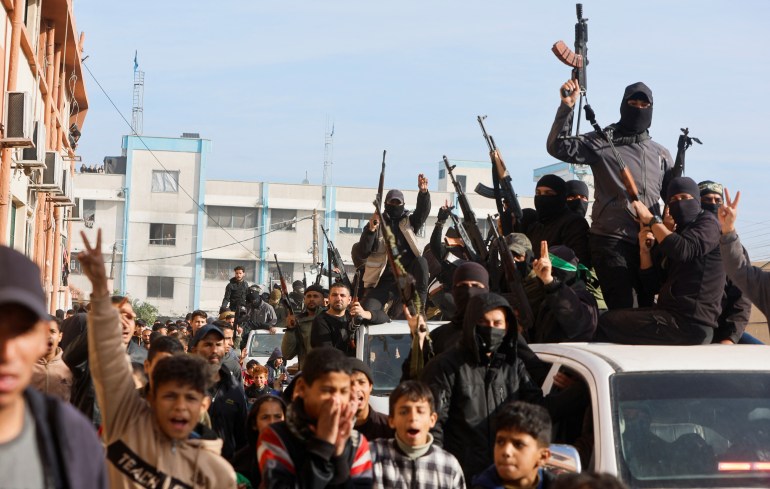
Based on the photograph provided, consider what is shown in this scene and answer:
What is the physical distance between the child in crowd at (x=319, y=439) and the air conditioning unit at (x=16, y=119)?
43.9 feet

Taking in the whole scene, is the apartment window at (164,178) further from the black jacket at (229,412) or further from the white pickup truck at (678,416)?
the white pickup truck at (678,416)

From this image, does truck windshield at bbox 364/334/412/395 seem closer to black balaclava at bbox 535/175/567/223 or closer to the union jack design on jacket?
black balaclava at bbox 535/175/567/223

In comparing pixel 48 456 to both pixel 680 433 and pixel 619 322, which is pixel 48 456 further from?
pixel 619 322

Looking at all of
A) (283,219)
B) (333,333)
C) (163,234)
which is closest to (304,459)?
(333,333)

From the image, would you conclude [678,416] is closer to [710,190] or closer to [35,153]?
[710,190]

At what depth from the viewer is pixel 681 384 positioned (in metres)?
5.85

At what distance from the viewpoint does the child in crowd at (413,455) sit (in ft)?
17.4

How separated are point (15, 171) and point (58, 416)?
18.8m

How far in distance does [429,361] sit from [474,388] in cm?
39

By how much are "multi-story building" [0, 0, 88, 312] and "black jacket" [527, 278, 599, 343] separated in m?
8.40

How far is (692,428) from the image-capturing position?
577 cm

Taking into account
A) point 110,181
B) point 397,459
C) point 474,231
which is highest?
point 110,181

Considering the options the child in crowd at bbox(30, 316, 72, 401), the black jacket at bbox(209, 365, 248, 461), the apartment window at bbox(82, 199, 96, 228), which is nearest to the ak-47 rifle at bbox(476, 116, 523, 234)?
the black jacket at bbox(209, 365, 248, 461)

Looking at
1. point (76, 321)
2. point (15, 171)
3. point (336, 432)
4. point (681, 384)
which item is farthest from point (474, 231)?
point (15, 171)
